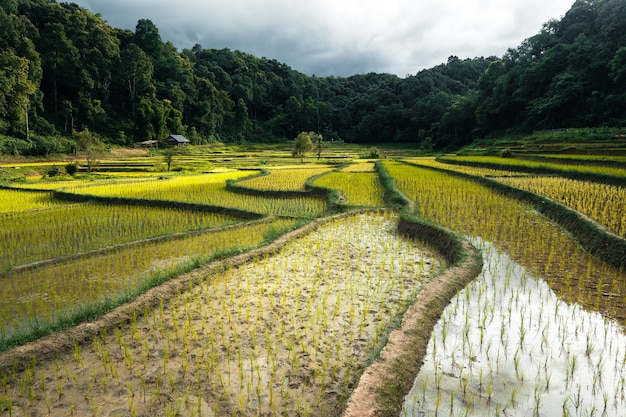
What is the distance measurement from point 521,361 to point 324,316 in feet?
5.95

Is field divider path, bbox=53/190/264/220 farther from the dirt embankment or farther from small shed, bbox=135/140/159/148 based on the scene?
small shed, bbox=135/140/159/148

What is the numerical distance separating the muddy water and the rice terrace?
17 mm

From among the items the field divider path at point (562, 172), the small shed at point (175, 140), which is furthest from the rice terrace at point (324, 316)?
the small shed at point (175, 140)

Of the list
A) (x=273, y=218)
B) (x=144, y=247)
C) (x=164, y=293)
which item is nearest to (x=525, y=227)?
(x=273, y=218)

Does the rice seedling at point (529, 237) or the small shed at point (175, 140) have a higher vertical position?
the small shed at point (175, 140)

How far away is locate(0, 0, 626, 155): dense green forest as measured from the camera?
30953 millimetres

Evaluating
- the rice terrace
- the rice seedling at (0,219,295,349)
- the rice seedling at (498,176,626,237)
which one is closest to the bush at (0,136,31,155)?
the rice terrace

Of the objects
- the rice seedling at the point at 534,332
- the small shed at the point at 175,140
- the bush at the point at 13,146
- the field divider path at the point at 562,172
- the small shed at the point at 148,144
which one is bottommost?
the rice seedling at the point at 534,332

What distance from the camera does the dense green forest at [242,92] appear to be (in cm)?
3095

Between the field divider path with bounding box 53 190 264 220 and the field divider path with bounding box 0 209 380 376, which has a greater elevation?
the field divider path with bounding box 53 190 264 220

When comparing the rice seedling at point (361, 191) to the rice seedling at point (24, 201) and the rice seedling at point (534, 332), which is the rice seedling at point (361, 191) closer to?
the rice seedling at point (534, 332)

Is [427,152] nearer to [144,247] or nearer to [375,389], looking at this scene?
[144,247]

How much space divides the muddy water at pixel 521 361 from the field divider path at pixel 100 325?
9.54ft

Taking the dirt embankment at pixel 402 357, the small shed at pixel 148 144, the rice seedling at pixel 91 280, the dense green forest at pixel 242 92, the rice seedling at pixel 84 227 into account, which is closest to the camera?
the dirt embankment at pixel 402 357
